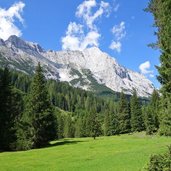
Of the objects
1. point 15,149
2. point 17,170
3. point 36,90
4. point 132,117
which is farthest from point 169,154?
point 132,117

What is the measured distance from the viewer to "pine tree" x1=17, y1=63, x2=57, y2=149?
64875 millimetres

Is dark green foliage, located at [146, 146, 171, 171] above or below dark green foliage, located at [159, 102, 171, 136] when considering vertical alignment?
below

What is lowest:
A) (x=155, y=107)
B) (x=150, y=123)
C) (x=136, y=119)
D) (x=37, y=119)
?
(x=37, y=119)

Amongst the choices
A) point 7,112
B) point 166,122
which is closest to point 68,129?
point 7,112

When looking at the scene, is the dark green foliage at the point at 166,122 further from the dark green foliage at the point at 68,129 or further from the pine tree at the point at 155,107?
the dark green foliage at the point at 68,129

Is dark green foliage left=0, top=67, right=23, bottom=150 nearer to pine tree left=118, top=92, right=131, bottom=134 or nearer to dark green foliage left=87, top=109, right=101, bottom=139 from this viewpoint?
dark green foliage left=87, top=109, right=101, bottom=139

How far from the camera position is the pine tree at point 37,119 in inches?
2554

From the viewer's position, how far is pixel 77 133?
6531 inches

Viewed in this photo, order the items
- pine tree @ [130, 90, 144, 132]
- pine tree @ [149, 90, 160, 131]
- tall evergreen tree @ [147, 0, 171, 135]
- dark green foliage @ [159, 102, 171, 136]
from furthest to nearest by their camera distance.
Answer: pine tree @ [130, 90, 144, 132] → pine tree @ [149, 90, 160, 131] → dark green foliage @ [159, 102, 171, 136] → tall evergreen tree @ [147, 0, 171, 135]

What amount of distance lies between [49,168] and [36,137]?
32926 millimetres

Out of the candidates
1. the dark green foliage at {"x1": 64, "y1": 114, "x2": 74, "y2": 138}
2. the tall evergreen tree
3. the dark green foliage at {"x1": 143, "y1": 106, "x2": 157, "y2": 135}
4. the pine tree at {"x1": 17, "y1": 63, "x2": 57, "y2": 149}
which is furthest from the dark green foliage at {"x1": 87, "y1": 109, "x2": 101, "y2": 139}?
the tall evergreen tree

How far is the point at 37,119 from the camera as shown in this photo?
6675 cm

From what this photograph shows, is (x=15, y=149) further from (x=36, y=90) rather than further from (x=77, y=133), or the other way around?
(x=77, y=133)

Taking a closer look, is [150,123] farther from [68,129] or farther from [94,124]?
[68,129]
